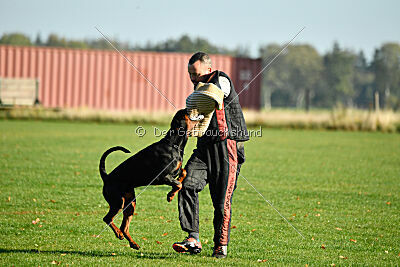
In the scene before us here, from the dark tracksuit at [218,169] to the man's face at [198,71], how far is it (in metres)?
0.33

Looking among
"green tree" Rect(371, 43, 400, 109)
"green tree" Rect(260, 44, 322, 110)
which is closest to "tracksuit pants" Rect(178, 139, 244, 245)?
"green tree" Rect(371, 43, 400, 109)

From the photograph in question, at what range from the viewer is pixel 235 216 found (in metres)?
7.46

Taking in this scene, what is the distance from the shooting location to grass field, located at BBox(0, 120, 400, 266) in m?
5.36

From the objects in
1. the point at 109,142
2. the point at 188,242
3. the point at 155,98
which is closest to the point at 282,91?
the point at 155,98

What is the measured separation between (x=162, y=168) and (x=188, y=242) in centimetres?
80

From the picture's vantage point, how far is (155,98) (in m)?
32.8

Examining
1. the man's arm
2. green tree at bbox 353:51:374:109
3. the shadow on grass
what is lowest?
the shadow on grass

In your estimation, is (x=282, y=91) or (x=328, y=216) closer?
(x=328, y=216)

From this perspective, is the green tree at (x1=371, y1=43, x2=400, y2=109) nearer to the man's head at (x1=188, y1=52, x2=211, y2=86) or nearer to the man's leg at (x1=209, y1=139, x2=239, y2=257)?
the man's leg at (x1=209, y1=139, x2=239, y2=257)

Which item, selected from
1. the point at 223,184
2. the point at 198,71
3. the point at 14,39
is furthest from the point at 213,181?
the point at 14,39

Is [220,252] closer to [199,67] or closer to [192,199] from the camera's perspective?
[192,199]

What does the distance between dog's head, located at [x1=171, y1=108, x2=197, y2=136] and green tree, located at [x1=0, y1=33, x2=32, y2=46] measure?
47181mm

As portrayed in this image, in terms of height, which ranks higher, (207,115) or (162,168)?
(207,115)

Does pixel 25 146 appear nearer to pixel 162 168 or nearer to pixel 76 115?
pixel 162 168
